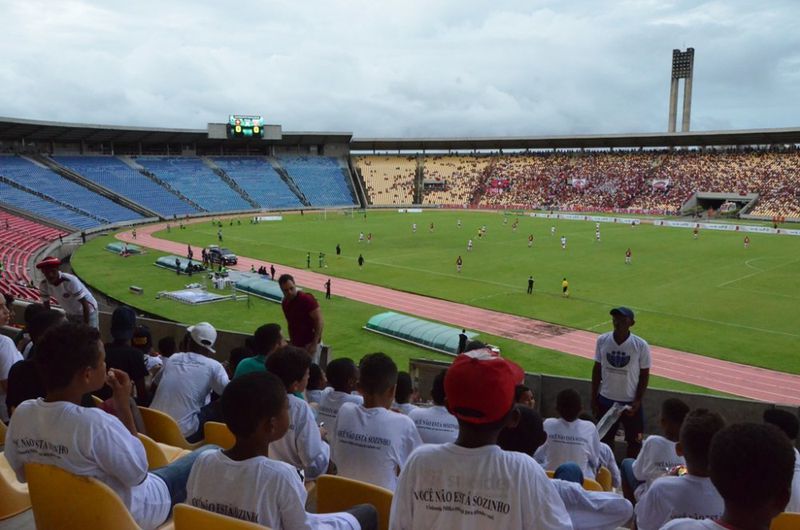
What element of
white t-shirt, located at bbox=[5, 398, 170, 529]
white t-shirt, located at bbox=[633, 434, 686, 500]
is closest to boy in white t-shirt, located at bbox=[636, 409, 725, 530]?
white t-shirt, located at bbox=[633, 434, 686, 500]

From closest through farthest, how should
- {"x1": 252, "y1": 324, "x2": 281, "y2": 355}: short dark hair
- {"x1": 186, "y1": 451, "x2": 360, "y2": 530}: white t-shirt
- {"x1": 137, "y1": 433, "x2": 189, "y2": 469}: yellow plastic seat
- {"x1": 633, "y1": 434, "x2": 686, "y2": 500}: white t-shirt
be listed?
{"x1": 186, "y1": 451, "x2": 360, "y2": 530}: white t-shirt → {"x1": 137, "y1": 433, "x2": 189, "y2": 469}: yellow plastic seat → {"x1": 633, "y1": 434, "x2": 686, "y2": 500}: white t-shirt → {"x1": 252, "y1": 324, "x2": 281, "y2": 355}: short dark hair

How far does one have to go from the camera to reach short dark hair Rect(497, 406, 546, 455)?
200 inches

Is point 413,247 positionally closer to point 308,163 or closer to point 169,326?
point 169,326

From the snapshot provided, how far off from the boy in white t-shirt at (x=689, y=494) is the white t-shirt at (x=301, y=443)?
2538mm

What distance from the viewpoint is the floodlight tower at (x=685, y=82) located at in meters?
104

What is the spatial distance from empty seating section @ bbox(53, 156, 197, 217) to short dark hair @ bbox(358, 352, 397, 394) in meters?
75.0

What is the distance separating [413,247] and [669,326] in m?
26.4

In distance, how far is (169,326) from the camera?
13477mm

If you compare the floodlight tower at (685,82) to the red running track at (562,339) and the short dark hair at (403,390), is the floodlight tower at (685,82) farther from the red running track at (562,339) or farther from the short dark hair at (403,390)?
the short dark hair at (403,390)

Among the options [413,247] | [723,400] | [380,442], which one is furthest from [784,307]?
[380,442]

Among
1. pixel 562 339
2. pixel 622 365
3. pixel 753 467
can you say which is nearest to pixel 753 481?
pixel 753 467

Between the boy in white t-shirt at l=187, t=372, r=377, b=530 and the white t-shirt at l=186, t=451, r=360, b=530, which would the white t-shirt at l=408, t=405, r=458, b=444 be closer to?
the boy in white t-shirt at l=187, t=372, r=377, b=530

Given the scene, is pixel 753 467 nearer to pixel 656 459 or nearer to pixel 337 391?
pixel 656 459

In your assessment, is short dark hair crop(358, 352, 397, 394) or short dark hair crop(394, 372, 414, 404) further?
short dark hair crop(394, 372, 414, 404)
